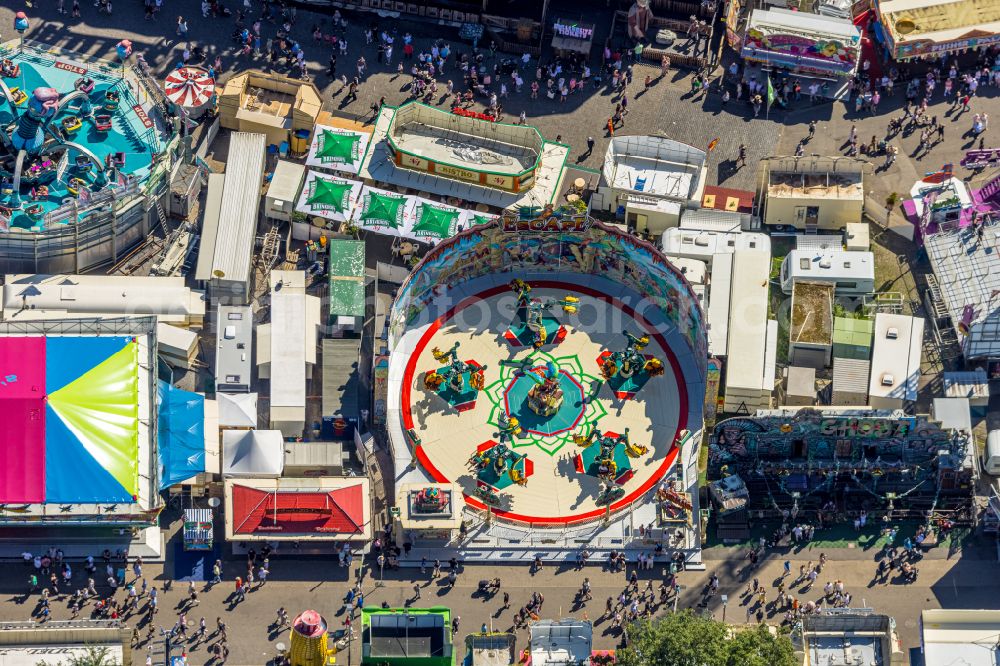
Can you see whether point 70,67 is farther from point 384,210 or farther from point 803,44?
point 803,44

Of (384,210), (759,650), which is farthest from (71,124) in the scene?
(759,650)

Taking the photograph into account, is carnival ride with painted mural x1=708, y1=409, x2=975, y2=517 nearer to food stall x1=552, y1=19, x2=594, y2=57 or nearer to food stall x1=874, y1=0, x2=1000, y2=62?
food stall x1=874, y1=0, x2=1000, y2=62

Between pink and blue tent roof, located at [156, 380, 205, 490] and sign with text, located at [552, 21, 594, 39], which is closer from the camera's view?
pink and blue tent roof, located at [156, 380, 205, 490]

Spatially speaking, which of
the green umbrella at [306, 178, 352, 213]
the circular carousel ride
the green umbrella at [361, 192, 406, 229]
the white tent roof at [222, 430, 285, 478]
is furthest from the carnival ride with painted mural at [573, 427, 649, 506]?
the green umbrella at [306, 178, 352, 213]

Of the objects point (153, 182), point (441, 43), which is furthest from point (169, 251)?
point (441, 43)

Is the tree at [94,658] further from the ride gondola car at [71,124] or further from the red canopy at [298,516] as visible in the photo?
the ride gondola car at [71,124]

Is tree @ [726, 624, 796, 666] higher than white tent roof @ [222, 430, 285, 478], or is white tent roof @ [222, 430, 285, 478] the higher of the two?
white tent roof @ [222, 430, 285, 478]
